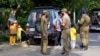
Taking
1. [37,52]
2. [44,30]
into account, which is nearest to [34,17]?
[37,52]

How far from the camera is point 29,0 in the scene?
1038 inches

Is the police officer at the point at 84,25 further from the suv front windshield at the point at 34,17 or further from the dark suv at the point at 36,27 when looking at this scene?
the suv front windshield at the point at 34,17

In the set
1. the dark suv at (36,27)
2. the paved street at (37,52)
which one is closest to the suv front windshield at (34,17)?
the dark suv at (36,27)

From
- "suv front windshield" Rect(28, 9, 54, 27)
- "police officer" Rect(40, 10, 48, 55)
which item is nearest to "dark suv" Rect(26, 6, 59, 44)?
"suv front windshield" Rect(28, 9, 54, 27)

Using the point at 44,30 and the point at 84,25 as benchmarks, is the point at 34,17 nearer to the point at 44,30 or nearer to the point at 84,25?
the point at 84,25

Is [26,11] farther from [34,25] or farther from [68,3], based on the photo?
[34,25]

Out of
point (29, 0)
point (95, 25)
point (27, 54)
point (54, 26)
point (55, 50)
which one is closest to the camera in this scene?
point (27, 54)

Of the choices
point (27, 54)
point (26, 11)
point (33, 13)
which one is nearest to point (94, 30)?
point (26, 11)

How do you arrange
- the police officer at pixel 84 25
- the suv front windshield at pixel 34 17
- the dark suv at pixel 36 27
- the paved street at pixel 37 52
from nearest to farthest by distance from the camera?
the paved street at pixel 37 52 < the police officer at pixel 84 25 < the dark suv at pixel 36 27 < the suv front windshield at pixel 34 17

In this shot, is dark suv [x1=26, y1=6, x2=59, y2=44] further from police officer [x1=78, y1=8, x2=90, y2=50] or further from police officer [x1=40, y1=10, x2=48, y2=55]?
police officer [x1=40, y1=10, x2=48, y2=55]

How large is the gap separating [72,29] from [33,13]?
275 centimetres

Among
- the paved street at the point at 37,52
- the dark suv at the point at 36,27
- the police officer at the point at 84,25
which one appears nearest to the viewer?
the paved street at the point at 37,52

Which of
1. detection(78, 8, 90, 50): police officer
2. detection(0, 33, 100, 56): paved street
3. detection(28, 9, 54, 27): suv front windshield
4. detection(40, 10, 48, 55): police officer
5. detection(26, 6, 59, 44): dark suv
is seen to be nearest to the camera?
detection(40, 10, 48, 55): police officer

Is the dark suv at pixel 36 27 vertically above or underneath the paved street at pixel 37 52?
above
